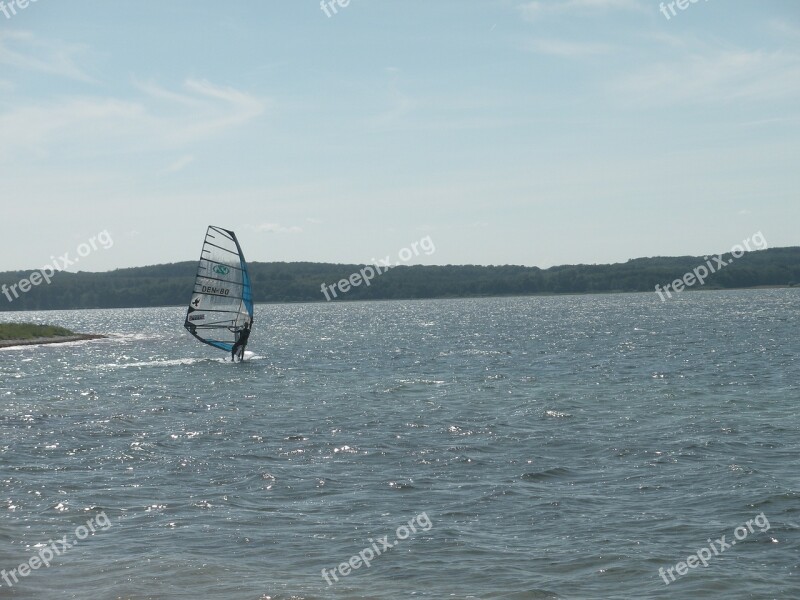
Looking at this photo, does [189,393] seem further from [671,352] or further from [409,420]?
[671,352]

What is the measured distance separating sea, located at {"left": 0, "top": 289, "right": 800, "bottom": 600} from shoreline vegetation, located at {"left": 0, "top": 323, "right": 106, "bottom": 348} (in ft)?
116

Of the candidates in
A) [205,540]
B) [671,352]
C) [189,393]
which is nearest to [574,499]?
[205,540]

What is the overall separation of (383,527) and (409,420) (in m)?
10.4

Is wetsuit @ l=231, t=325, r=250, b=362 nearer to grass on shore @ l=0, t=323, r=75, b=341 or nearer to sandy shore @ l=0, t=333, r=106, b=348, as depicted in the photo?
sandy shore @ l=0, t=333, r=106, b=348

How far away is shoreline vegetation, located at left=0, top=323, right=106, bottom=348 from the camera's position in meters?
66.4

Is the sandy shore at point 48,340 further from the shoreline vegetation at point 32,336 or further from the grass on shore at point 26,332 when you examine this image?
the grass on shore at point 26,332

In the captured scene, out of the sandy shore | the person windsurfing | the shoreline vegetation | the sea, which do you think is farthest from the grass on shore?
the sea

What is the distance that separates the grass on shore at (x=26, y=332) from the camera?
222 ft

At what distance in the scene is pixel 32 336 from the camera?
70.3 metres

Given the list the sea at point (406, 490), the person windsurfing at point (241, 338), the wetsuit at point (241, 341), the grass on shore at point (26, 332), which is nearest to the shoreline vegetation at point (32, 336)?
the grass on shore at point (26, 332)

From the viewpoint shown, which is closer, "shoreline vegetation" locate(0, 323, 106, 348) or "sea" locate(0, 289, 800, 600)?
"sea" locate(0, 289, 800, 600)

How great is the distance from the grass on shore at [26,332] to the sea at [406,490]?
36965mm

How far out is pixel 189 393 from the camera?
1289 inches

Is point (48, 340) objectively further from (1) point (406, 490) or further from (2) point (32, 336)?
(1) point (406, 490)
